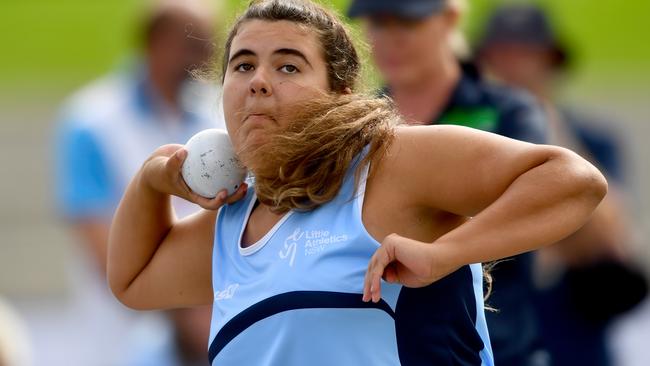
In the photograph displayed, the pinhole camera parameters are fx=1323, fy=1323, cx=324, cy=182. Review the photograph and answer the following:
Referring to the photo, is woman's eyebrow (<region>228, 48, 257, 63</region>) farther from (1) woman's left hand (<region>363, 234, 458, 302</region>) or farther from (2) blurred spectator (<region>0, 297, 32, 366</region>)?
(2) blurred spectator (<region>0, 297, 32, 366</region>)

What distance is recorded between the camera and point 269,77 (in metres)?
3.10

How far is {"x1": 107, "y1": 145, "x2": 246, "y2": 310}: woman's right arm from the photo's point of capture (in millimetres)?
3426

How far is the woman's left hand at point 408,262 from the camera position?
2.78 meters

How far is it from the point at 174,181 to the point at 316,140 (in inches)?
19.0

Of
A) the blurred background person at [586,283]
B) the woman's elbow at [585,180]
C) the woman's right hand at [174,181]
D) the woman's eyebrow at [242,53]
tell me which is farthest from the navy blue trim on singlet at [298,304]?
the blurred background person at [586,283]

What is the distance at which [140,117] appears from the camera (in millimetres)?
6410

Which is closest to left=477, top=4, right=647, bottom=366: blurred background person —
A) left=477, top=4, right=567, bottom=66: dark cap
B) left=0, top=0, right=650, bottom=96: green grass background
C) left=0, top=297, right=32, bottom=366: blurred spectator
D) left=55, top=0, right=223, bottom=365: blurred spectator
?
left=477, top=4, right=567, bottom=66: dark cap

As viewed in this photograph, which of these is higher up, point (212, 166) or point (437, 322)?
point (212, 166)

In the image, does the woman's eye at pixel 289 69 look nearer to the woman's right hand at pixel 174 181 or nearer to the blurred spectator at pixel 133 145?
the woman's right hand at pixel 174 181

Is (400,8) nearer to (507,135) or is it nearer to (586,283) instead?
(507,135)

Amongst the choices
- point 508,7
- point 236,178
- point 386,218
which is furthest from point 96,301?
point 386,218

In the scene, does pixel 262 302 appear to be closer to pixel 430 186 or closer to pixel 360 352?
pixel 360 352

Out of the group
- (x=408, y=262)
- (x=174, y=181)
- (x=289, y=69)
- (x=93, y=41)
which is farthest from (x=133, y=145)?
(x=93, y=41)

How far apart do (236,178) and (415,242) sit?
Result: 657mm
